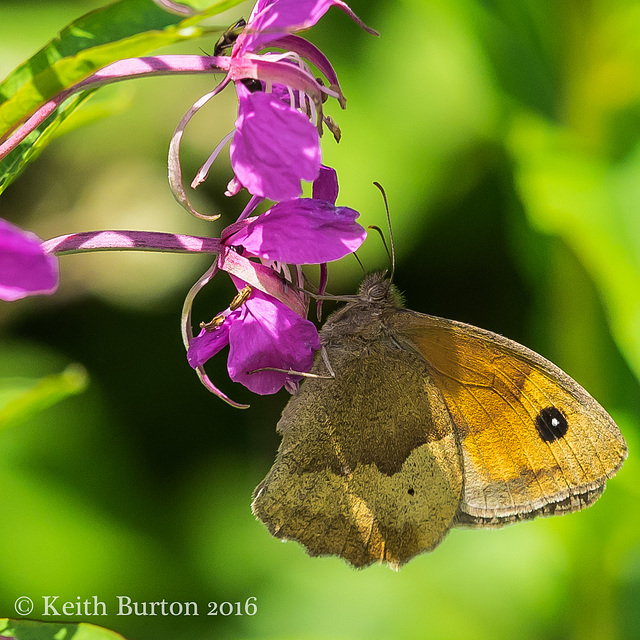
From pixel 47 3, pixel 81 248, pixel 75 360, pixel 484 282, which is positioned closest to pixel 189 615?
pixel 75 360

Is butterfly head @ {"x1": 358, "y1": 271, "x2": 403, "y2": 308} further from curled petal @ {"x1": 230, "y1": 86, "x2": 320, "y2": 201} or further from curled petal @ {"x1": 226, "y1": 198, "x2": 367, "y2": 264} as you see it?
curled petal @ {"x1": 230, "y1": 86, "x2": 320, "y2": 201}

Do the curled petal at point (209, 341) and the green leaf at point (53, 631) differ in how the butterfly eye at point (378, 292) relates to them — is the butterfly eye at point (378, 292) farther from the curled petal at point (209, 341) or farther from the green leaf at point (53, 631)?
the green leaf at point (53, 631)

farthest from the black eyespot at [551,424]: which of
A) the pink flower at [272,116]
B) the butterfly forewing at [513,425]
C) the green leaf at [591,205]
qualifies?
the pink flower at [272,116]

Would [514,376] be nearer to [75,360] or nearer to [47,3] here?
[75,360]

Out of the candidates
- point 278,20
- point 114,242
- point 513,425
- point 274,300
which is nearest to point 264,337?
point 274,300

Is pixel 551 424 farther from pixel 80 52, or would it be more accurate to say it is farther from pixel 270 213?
pixel 80 52

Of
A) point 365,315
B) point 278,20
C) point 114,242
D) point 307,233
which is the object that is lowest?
point 365,315
